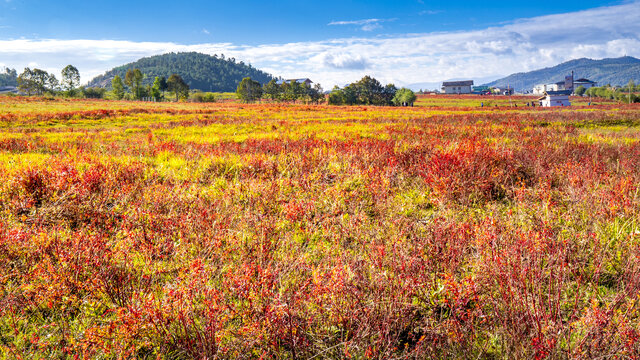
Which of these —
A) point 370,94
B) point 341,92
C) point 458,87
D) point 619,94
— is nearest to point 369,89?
point 370,94

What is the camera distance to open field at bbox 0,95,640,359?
6.97 feet

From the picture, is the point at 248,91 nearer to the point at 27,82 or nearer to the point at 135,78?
the point at 135,78

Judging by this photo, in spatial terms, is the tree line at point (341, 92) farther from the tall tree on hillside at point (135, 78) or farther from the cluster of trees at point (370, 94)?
the tall tree on hillside at point (135, 78)

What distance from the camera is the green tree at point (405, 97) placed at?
83.7 m

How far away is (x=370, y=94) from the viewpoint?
92.6 m

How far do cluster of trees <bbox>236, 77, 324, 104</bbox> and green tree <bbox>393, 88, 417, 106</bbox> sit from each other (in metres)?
23.0

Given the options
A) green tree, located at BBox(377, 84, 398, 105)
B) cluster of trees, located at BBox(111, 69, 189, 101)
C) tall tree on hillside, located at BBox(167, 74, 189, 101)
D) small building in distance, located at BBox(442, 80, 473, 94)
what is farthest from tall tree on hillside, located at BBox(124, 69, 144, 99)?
small building in distance, located at BBox(442, 80, 473, 94)

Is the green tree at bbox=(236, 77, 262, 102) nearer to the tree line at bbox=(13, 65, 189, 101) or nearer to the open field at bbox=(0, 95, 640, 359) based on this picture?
the tree line at bbox=(13, 65, 189, 101)

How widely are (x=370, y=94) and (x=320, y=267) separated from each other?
94.1 m

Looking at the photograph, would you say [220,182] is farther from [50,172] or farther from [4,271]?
[4,271]

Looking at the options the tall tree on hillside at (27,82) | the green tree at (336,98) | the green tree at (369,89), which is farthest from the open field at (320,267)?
the tall tree on hillside at (27,82)

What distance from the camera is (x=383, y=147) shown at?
8.62 meters

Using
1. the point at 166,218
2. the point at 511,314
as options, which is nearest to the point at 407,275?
the point at 511,314

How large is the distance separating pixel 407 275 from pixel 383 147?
6324 mm
